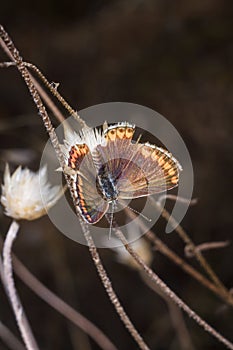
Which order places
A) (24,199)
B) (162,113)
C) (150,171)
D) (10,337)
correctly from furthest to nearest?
1. (162,113)
2. (10,337)
3. (24,199)
4. (150,171)

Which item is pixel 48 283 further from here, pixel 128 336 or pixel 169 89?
pixel 169 89

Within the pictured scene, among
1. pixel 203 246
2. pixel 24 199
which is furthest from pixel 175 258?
pixel 24 199

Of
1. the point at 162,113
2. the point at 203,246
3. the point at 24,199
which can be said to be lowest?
the point at 203,246

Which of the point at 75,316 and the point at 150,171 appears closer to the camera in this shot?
the point at 150,171

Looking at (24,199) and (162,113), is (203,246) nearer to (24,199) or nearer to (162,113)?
(24,199)

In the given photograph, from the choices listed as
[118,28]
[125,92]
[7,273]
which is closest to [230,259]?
[125,92]

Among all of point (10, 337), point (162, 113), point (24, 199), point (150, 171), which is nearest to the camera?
point (150, 171)
